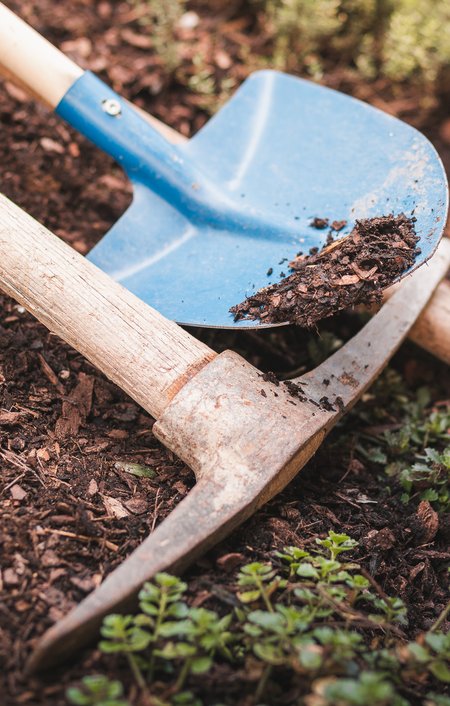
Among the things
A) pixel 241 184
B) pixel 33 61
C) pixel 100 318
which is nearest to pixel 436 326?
pixel 241 184

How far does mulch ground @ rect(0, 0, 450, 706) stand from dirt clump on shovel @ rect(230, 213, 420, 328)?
0.50m

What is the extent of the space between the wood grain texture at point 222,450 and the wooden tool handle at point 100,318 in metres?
0.08

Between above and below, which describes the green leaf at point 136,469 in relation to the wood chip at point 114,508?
below

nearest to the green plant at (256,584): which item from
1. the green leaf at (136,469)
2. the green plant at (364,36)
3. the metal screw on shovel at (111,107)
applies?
the green leaf at (136,469)

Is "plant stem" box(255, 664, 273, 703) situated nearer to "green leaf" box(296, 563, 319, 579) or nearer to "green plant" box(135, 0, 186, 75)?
"green leaf" box(296, 563, 319, 579)

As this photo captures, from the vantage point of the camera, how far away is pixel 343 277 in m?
1.79

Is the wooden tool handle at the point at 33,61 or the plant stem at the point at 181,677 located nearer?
the plant stem at the point at 181,677

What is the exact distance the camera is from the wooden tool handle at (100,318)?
1.72m

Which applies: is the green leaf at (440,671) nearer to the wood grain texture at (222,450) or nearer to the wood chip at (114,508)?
the wood grain texture at (222,450)

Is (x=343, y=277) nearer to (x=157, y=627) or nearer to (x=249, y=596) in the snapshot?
(x=249, y=596)

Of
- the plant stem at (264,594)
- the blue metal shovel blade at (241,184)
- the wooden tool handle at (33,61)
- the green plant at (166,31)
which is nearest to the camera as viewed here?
the plant stem at (264,594)

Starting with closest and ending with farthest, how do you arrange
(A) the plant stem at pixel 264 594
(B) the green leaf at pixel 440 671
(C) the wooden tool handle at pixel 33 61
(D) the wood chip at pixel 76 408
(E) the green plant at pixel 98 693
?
(E) the green plant at pixel 98 693 < (B) the green leaf at pixel 440 671 < (A) the plant stem at pixel 264 594 < (D) the wood chip at pixel 76 408 < (C) the wooden tool handle at pixel 33 61

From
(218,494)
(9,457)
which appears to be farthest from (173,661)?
(9,457)

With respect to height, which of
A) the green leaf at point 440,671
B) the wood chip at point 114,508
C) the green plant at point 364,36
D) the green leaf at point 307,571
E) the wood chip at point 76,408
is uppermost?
the green plant at point 364,36
